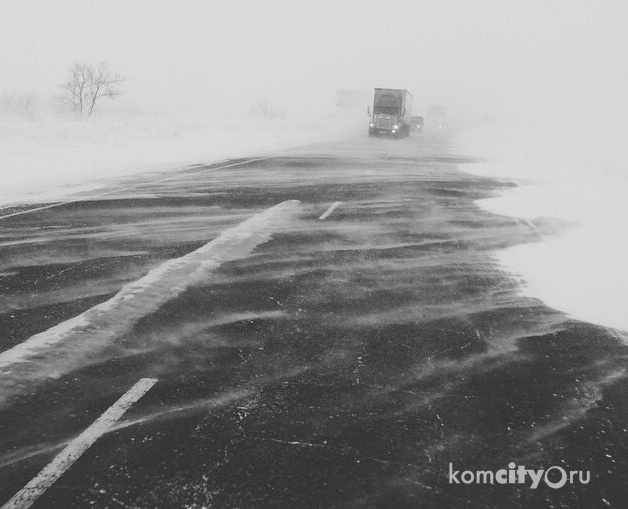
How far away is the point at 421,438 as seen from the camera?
129 inches

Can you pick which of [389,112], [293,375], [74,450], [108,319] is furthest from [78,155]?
[389,112]

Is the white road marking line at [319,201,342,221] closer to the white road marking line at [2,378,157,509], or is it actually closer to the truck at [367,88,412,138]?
the white road marking line at [2,378,157,509]

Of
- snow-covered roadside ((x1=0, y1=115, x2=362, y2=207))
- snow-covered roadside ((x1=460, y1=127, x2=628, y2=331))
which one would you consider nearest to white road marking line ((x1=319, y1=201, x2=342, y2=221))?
snow-covered roadside ((x1=460, y1=127, x2=628, y2=331))

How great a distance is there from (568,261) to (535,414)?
5.12m

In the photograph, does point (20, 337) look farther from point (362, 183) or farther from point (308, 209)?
point (362, 183)

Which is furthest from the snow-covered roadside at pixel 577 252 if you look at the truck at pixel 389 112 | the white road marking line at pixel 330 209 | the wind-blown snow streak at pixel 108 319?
the truck at pixel 389 112

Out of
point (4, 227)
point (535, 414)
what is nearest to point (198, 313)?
point (535, 414)

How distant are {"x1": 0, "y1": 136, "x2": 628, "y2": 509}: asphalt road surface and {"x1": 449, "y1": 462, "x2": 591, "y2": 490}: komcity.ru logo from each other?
0.03 metres

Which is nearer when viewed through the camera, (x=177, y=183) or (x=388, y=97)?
(x=177, y=183)

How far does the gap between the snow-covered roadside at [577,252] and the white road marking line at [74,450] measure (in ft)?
15.3

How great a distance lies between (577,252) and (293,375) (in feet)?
21.5

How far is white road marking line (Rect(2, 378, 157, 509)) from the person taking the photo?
104 inches

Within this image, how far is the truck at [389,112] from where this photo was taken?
138ft

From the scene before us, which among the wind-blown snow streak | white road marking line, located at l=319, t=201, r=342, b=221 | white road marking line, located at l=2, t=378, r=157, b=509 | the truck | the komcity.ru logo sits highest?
the truck
